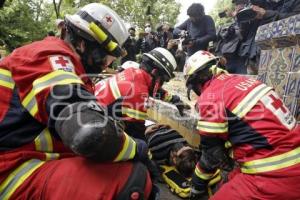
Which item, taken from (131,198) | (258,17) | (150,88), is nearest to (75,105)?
(131,198)

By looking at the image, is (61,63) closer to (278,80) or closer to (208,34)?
(278,80)

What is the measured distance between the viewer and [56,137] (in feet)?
6.07

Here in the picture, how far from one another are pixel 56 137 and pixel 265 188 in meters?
1.59

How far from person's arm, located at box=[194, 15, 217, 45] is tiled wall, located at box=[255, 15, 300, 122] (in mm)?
2084

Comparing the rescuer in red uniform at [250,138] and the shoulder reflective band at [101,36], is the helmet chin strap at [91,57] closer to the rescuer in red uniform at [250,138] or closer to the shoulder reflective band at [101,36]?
the shoulder reflective band at [101,36]

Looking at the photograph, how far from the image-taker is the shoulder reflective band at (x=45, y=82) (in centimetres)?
161

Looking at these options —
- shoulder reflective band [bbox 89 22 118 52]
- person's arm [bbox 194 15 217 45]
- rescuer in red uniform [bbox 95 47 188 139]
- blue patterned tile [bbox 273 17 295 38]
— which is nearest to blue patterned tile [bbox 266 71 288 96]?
blue patterned tile [bbox 273 17 295 38]

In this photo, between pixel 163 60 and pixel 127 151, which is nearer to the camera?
pixel 127 151

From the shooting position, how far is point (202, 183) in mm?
3232

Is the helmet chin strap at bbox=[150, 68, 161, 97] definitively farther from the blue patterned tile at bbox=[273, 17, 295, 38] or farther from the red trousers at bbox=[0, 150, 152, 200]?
the red trousers at bbox=[0, 150, 152, 200]

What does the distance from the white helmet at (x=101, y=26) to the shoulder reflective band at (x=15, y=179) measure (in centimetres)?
91

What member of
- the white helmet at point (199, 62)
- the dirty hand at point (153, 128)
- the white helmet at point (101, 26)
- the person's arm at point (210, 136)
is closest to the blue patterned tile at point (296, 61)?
the white helmet at point (199, 62)

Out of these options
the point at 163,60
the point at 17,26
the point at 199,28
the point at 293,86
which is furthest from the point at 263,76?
the point at 17,26

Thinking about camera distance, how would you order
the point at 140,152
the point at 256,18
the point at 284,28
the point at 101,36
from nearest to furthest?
1. the point at 140,152
2. the point at 101,36
3. the point at 284,28
4. the point at 256,18
